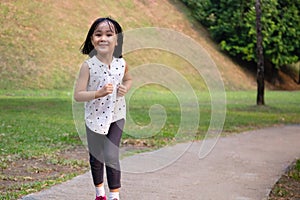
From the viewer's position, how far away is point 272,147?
1028 centimetres

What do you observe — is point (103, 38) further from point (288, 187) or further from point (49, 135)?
point (49, 135)

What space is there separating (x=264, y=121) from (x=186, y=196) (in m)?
9.96

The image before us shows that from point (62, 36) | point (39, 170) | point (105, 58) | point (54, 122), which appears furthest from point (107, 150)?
point (62, 36)

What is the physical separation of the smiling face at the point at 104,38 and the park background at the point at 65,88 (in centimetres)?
174

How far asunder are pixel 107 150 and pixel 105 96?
0.45 metres

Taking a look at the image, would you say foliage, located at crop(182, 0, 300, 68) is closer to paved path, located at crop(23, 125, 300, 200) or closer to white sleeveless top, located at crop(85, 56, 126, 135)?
paved path, located at crop(23, 125, 300, 200)

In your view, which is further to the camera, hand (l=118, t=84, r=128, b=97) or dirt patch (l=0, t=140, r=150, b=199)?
dirt patch (l=0, t=140, r=150, b=199)

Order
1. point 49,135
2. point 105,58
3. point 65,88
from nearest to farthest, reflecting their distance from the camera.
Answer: point 105,58 < point 49,135 < point 65,88

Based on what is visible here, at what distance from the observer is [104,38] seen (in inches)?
186

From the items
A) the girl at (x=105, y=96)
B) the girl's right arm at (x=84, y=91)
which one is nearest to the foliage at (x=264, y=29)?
the girl at (x=105, y=96)

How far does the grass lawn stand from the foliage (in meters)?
18.4

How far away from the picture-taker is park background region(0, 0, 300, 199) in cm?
820

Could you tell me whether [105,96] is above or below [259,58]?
above

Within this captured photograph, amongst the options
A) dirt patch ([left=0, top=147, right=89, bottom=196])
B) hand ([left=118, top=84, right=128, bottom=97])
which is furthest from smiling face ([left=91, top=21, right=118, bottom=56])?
dirt patch ([left=0, top=147, right=89, bottom=196])
